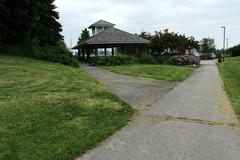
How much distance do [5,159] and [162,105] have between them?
5911 mm

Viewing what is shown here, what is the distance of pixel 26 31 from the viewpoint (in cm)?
2592

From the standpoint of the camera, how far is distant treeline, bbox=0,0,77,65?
2453 centimetres

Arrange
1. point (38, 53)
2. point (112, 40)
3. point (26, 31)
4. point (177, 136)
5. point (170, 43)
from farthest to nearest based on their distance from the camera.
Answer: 1. point (170, 43)
2. point (112, 40)
3. point (38, 53)
4. point (26, 31)
5. point (177, 136)

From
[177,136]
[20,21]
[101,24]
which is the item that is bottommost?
[177,136]

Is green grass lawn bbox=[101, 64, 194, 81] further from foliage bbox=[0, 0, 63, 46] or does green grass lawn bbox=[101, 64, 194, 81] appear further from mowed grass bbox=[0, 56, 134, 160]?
mowed grass bbox=[0, 56, 134, 160]

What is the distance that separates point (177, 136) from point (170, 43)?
34.5 meters

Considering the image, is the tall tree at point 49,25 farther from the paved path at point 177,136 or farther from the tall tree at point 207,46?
the tall tree at point 207,46

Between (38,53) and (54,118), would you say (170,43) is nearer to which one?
(38,53)

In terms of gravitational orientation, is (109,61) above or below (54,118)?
above

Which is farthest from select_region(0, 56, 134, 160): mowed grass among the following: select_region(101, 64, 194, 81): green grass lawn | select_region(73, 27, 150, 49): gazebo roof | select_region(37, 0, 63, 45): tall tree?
select_region(73, 27, 150, 49): gazebo roof

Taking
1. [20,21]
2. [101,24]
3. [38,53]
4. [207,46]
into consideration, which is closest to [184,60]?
[101,24]

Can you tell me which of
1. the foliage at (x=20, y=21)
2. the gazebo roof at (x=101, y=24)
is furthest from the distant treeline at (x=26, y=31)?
the gazebo roof at (x=101, y=24)

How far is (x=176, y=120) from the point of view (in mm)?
8398

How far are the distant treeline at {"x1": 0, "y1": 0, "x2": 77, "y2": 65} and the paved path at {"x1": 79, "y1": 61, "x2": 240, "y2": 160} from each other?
1690cm
